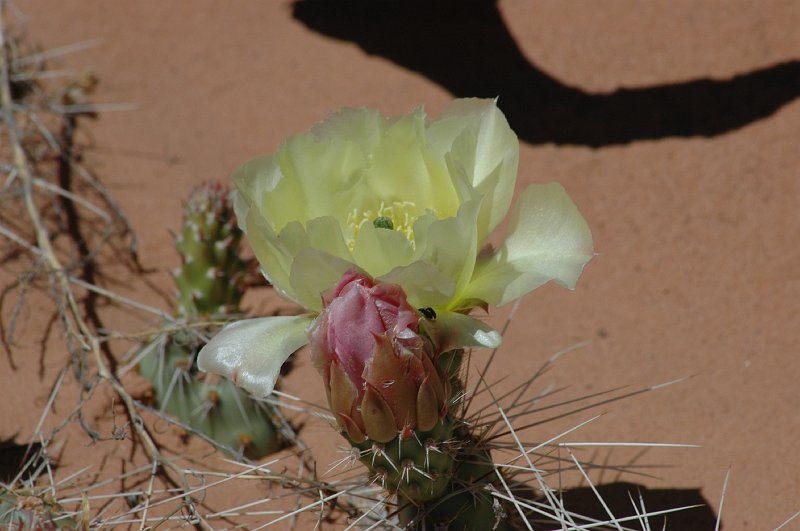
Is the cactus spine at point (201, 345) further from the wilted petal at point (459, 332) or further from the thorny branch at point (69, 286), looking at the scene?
the wilted petal at point (459, 332)

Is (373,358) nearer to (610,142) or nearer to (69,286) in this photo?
(69,286)

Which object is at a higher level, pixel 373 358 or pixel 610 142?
pixel 373 358

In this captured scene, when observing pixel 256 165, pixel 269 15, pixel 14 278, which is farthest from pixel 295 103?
pixel 256 165

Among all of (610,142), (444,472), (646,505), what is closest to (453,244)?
(444,472)

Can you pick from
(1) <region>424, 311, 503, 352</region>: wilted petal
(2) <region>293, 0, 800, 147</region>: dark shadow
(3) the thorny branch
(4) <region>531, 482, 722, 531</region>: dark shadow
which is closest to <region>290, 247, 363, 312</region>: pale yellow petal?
(1) <region>424, 311, 503, 352</region>: wilted petal

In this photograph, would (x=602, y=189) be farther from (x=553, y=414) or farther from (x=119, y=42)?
(x=119, y=42)

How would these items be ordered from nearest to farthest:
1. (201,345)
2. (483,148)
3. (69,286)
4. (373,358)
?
(373,358) < (483,148) < (201,345) < (69,286)

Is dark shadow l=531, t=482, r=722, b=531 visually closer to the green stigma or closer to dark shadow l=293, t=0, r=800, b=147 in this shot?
the green stigma

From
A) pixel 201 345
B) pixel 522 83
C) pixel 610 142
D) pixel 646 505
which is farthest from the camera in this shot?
pixel 522 83
